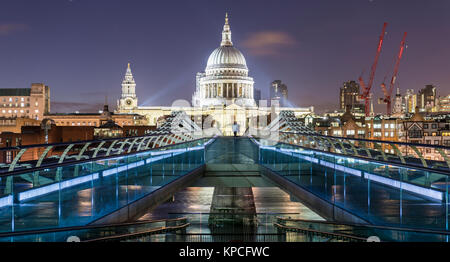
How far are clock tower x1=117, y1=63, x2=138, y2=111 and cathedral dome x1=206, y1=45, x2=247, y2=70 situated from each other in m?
30.9

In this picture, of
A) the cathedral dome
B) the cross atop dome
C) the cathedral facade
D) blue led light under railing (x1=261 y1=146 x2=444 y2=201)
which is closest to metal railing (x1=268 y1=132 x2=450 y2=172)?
blue led light under railing (x1=261 y1=146 x2=444 y2=201)

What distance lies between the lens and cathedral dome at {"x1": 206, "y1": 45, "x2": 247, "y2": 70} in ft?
511

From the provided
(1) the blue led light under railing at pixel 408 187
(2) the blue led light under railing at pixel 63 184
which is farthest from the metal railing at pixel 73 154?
(1) the blue led light under railing at pixel 408 187

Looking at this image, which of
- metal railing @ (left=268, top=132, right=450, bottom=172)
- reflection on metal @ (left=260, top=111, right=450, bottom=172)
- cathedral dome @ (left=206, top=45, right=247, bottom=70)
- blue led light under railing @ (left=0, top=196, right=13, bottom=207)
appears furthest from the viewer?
cathedral dome @ (left=206, top=45, right=247, bottom=70)

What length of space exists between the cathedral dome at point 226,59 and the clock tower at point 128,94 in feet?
101

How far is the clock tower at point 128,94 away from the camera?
17412 cm

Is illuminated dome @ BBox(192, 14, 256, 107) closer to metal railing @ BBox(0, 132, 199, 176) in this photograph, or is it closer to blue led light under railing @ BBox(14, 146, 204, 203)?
metal railing @ BBox(0, 132, 199, 176)

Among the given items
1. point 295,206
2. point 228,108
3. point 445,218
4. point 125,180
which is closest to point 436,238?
point 445,218

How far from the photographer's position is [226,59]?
514 feet

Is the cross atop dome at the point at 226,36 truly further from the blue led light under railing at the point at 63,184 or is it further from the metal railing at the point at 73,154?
the blue led light under railing at the point at 63,184

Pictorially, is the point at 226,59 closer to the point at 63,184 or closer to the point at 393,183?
the point at 393,183

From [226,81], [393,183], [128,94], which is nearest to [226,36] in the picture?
[226,81]

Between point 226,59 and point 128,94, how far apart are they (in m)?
40.3
